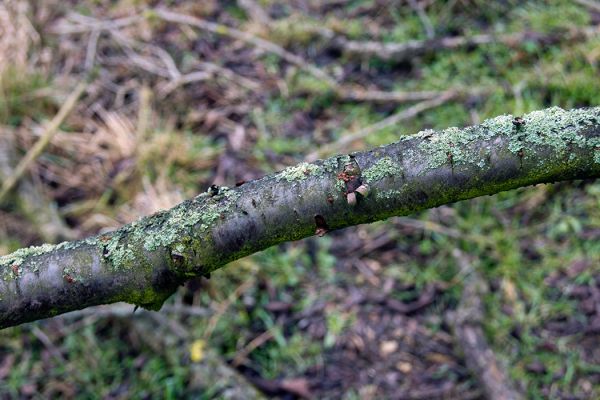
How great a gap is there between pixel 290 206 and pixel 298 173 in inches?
2.5

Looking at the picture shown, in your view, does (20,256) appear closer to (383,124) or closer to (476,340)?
(476,340)

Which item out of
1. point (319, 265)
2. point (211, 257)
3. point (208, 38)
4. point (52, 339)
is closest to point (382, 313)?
point (319, 265)

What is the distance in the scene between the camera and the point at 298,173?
1.03m

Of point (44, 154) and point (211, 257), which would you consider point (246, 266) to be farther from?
point (211, 257)

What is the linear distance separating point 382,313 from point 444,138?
1.90 metres

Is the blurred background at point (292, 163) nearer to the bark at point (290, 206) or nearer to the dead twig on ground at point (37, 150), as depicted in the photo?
the dead twig on ground at point (37, 150)

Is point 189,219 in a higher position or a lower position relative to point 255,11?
higher

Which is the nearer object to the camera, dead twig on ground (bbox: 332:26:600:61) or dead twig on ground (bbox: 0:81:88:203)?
dead twig on ground (bbox: 0:81:88:203)

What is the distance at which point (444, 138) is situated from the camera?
3.26 ft

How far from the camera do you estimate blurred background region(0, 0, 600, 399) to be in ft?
8.50

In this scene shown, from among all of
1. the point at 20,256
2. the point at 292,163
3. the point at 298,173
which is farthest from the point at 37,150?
the point at 298,173

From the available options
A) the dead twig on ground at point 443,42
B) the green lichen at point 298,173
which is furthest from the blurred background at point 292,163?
the green lichen at point 298,173

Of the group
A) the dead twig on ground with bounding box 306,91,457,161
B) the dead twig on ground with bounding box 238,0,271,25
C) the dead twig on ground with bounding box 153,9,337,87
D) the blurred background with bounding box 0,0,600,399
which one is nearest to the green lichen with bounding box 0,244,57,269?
the blurred background with bounding box 0,0,600,399

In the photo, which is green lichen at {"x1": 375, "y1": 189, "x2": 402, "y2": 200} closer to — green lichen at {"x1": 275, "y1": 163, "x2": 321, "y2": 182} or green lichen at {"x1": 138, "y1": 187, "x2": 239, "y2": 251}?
green lichen at {"x1": 275, "y1": 163, "x2": 321, "y2": 182}
